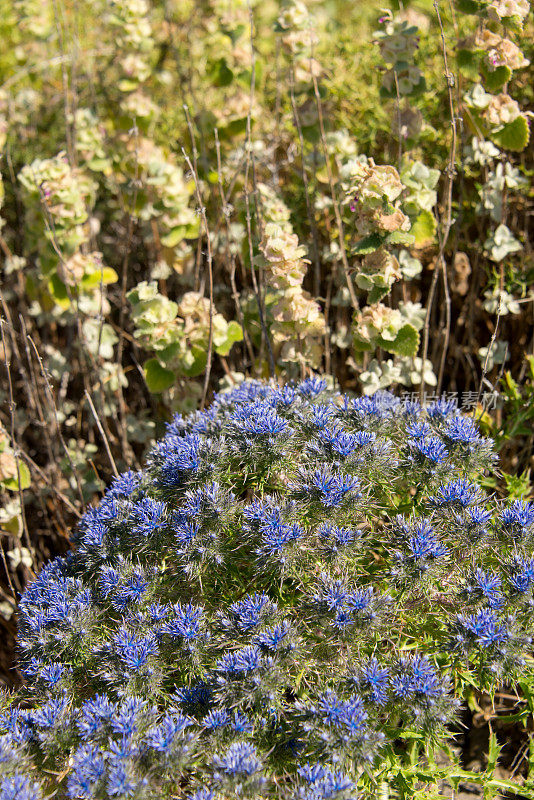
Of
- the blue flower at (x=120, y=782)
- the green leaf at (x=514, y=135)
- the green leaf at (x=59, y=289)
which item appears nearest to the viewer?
the blue flower at (x=120, y=782)

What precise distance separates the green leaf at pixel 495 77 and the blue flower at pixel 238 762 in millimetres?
2028

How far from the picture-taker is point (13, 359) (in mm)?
3184

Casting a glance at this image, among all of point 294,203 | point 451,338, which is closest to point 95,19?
point 294,203

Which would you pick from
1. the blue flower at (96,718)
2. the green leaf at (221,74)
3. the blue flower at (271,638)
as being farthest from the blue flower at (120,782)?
the green leaf at (221,74)

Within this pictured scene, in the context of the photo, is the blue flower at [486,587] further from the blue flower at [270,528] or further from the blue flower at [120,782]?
the blue flower at [120,782]

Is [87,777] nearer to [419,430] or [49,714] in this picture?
[49,714]

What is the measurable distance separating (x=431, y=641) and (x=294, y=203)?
74.6 inches

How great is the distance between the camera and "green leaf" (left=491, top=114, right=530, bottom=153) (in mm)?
Answer: 2260

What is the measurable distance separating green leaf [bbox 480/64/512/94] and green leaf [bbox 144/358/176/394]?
140cm

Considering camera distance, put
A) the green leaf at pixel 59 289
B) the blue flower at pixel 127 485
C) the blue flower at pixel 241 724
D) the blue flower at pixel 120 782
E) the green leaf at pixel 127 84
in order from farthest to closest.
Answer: the green leaf at pixel 127 84
the green leaf at pixel 59 289
the blue flower at pixel 127 485
the blue flower at pixel 241 724
the blue flower at pixel 120 782

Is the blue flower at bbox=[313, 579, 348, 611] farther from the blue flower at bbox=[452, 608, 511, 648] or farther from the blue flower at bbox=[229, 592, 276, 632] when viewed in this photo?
the blue flower at bbox=[452, 608, 511, 648]

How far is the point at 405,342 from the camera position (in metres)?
2.23

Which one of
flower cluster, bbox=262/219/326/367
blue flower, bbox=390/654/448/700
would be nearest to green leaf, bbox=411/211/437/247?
flower cluster, bbox=262/219/326/367

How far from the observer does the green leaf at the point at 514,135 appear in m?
2.26
